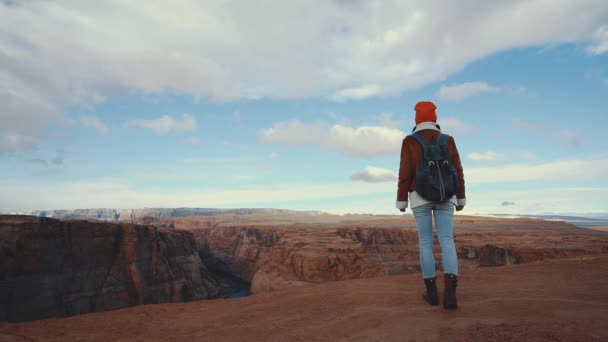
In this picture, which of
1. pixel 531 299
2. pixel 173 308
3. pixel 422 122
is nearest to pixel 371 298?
pixel 531 299

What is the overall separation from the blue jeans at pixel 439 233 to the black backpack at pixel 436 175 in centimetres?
21

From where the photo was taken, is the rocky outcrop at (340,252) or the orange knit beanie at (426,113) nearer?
the orange knit beanie at (426,113)

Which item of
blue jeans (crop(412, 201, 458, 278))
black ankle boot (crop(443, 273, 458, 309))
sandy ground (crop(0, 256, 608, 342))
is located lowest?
sandy ground (crop(0, 256, 608, 342))

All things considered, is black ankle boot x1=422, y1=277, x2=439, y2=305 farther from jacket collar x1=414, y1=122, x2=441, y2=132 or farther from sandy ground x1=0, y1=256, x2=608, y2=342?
jacket collar x1=414, y1=122, x2=441, y2=132

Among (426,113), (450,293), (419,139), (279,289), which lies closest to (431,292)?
(450,293)

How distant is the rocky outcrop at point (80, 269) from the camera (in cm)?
2172

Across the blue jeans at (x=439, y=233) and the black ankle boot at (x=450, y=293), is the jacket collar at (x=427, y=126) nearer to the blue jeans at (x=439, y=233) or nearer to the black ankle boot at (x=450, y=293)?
the blue jeans at (x=439, y=233)

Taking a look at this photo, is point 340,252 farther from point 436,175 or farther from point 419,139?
point 436,175

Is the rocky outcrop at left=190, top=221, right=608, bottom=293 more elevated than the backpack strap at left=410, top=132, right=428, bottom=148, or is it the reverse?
the backpack strap at left=410, top=132, right=428, bottom=148

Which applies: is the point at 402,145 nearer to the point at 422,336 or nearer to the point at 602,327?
the point at 422,336

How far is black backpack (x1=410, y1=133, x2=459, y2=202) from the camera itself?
3.94 meters

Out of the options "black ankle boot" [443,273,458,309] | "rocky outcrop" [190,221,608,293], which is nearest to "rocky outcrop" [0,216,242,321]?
"rocky outcrop" [190,221,608,293]

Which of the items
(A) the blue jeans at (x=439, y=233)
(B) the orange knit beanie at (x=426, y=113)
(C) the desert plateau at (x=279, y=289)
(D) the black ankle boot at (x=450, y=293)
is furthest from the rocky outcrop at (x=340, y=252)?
(B) the orange knit beanie at (x=426, y=113)

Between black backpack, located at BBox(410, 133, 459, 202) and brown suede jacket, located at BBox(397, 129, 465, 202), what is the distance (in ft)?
0.44
